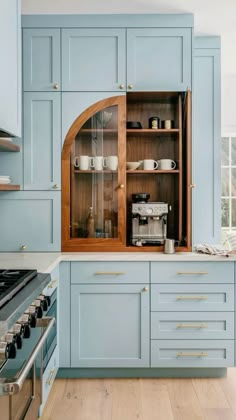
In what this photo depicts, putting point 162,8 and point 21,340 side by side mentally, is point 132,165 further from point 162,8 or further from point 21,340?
point 21,340

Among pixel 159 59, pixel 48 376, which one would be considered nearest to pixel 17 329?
pixel 48 376

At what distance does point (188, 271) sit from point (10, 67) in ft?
5.79

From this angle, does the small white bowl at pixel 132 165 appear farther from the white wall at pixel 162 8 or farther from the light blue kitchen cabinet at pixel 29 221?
the white wall at pixel 162 8

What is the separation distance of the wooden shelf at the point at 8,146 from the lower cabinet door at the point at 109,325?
40.4 inches

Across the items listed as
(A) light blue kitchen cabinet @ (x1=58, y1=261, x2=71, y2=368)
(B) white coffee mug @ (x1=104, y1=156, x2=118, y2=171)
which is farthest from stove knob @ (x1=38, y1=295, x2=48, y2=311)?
(B) white coffee mug @ (x1=104, y1=156, x2=118, y2=171)

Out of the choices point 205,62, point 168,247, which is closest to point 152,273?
point 168,247

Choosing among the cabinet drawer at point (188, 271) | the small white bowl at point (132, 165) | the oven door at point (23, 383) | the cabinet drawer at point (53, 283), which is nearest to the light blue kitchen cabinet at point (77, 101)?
the small white bowl at point (132, 165)

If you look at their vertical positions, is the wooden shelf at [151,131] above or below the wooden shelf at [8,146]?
above

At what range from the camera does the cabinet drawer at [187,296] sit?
3232 millimetres

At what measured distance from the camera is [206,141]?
12.8 ft

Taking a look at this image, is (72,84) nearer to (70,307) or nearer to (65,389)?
(70,307)

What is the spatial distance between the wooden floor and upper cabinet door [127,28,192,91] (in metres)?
2.06

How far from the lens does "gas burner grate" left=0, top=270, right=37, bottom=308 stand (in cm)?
185

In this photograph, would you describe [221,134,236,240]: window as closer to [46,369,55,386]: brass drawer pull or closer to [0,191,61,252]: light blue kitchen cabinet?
[0,191,61,252]: light blue kitchen cabinet
